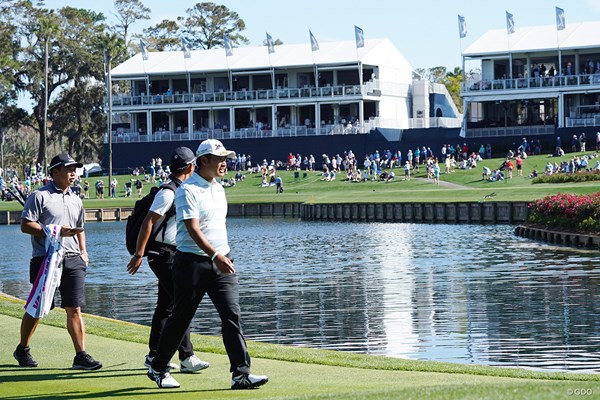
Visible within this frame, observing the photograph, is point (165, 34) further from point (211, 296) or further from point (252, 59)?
point (211, 296)

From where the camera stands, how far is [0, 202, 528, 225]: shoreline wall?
5228 centimetres

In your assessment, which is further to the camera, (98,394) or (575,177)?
(575,177)

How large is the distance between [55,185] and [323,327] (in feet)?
26.5

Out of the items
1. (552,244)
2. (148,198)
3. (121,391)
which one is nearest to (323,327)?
(148,198)

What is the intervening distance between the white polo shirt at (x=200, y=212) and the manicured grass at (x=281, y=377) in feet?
4.01

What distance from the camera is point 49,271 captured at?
1143 cm

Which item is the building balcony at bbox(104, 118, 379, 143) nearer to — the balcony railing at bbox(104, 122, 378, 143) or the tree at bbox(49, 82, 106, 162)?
the balcony railing at bbox(104, 122, 378, 143)

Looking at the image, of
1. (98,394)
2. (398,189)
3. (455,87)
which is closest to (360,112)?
(398,189)

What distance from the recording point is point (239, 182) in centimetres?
7719

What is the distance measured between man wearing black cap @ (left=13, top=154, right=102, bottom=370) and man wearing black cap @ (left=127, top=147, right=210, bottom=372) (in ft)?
2.03

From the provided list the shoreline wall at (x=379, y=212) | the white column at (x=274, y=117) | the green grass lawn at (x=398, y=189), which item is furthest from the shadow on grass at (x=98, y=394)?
the white column at (x=274, y=117)

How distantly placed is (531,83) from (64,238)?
7374 centimetres

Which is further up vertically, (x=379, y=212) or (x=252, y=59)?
(x=252, y=59)

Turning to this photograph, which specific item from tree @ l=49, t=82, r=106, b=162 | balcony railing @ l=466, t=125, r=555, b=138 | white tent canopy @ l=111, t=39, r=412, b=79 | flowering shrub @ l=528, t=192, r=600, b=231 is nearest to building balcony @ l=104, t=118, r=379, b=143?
white tent canopy @ l=111, t=39, r=412, b=79
